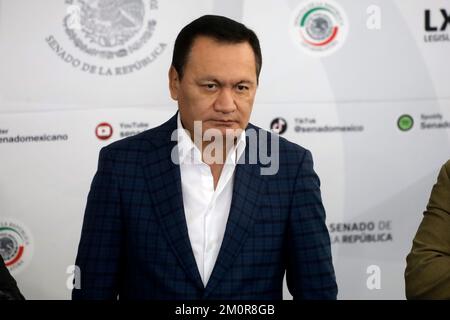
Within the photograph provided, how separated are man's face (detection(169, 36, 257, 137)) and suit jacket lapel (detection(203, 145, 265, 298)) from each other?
0.48ft

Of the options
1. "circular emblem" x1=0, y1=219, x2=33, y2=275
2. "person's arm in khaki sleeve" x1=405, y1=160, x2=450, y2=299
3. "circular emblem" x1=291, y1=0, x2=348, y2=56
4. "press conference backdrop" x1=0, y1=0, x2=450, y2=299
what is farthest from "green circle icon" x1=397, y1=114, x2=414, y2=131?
"circular emblem" x1=0, y1=219, x2=33, y2=275

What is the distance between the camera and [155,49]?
2205mm

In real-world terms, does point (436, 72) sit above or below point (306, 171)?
above

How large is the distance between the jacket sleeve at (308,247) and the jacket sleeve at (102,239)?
1.56 feet

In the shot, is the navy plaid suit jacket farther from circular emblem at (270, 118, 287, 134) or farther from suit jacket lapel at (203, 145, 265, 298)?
circular emblem at (270, 118, 287, 134)

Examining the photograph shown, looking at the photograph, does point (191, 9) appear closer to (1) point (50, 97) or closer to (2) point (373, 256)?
(1) point (50, 97)

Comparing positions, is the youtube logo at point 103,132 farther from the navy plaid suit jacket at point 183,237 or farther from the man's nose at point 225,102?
the man's nose at point 225,102

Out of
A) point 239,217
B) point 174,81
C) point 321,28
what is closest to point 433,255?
point 239,217

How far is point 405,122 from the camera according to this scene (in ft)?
7.31

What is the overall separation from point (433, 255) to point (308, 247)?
0.32 m

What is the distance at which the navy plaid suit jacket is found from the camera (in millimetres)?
1505
